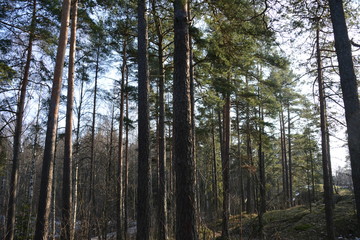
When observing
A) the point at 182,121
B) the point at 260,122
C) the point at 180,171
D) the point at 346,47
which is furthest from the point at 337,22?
the point at 260,122

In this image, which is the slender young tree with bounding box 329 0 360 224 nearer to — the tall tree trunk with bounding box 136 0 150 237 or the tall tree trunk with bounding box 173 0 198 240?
the tall tree trunk with bounding box 173 0 198 240

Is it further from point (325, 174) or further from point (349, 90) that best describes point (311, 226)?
point (349, 90)

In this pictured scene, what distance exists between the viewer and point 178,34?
475cm

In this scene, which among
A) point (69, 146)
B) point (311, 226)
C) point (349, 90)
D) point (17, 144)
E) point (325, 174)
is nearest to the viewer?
point (349, 90)

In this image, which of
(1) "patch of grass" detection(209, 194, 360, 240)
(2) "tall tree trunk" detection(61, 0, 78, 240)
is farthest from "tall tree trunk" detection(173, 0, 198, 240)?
(1) "patch of grass" detection(209, 194, 360, 240)

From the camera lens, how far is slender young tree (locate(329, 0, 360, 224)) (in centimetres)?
515

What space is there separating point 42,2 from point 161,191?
27.5 feet

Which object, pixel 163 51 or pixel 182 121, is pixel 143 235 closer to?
pixel 182 121

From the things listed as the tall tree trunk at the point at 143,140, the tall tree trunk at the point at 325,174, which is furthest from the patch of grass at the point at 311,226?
the tall tree trunk at the point at 143,140

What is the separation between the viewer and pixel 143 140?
6301mm

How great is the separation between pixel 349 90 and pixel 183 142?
399 centimetres

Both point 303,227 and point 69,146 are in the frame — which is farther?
point 303,227

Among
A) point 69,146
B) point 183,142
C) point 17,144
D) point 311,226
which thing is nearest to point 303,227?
point 311,226

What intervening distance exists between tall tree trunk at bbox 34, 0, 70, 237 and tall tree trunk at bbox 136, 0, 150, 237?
2446 millimetres
